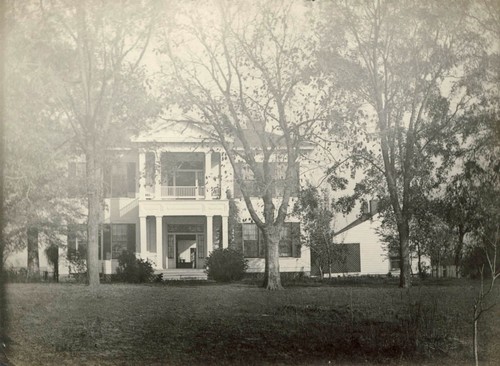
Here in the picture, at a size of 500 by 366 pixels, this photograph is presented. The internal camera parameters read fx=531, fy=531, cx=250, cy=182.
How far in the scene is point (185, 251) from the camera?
532 centimetres

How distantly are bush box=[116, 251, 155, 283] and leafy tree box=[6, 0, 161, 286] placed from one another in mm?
299

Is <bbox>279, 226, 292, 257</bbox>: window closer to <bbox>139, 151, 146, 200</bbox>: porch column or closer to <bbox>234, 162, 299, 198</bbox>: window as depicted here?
<bbox>234, 162, 299, 198</bbox>: window

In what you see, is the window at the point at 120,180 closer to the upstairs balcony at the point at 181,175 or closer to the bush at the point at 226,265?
the upstairs balcony at the point at 181,175

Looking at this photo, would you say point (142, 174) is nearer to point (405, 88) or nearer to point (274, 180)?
point (274, 180)

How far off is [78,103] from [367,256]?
3.24 metres

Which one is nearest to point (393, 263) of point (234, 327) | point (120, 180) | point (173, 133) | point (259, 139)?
point (234, 327)

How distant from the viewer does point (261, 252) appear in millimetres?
5398

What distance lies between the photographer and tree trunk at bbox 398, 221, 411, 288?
4.76m

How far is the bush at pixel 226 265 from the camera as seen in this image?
17.4 ft

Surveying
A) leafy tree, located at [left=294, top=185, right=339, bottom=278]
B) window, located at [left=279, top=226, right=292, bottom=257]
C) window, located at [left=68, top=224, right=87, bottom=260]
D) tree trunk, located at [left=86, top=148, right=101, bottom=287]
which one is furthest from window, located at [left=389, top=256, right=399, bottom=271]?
window, located at [left=68, top=224, right=87, bottom=260]

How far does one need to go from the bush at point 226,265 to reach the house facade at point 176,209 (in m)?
0.07

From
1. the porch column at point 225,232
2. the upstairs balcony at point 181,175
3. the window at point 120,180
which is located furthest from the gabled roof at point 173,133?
the porch column at point 225,232

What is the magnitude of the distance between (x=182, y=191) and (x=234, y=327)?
1497 mm

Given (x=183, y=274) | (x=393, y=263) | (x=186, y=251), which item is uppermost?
(x=186, y=251)
